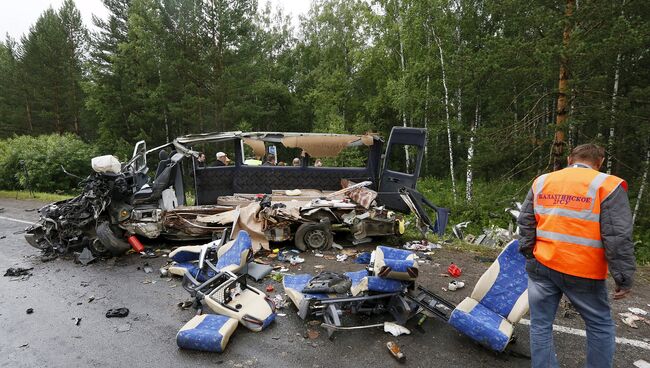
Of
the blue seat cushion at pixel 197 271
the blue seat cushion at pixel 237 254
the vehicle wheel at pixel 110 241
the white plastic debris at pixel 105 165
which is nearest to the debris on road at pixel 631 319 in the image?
the blue seat cushion at pixel 237 254

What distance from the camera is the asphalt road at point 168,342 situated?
10.4 ft

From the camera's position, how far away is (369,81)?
21281 millimetres

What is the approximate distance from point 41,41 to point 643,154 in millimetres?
33616

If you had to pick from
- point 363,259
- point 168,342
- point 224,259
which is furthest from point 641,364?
point 224,259

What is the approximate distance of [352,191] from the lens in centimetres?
714

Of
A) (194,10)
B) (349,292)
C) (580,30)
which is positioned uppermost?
(194,10)

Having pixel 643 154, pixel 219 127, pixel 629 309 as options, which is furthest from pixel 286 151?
pixel 629 309

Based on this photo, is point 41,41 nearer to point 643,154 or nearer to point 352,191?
point 352,191

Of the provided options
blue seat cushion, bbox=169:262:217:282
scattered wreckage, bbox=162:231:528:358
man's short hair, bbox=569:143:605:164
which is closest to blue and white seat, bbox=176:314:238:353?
scattered wreckage, bbox=162:231:528:358

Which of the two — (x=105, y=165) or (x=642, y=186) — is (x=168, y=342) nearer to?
(x=105, y=165)

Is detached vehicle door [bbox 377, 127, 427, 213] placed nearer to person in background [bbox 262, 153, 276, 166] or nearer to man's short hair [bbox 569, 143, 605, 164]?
person in background [bbox 262, 153, 276, 166]

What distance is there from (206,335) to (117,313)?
161 cm

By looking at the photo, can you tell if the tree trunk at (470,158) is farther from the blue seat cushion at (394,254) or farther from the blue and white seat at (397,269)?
the blue and white seat at (397,269)

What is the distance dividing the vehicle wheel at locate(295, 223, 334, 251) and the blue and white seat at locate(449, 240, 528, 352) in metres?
3.15
